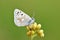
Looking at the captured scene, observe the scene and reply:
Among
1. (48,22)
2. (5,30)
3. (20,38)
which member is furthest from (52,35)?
(5,30)

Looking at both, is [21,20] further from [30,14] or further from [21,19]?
[30,14]

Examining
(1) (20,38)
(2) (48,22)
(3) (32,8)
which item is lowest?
(1) (20,38)

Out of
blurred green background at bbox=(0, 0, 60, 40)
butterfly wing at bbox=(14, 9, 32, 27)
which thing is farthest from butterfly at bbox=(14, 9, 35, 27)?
blurred green background at bbox=(0, 0, 60, 40)

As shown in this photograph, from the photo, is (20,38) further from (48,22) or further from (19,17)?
(19,17)

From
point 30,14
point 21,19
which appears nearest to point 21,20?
point 21,19

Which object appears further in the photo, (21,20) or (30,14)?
(30,14)

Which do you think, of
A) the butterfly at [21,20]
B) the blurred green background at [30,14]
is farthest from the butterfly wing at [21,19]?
the blurred green background at [30,14]

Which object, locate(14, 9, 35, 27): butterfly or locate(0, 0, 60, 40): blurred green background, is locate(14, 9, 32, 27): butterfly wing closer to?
locate(14, 9, 35, 27): butterfly

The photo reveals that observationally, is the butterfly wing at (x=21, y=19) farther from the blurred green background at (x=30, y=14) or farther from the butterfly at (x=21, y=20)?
the blurred green background at (x=30, y=14)
